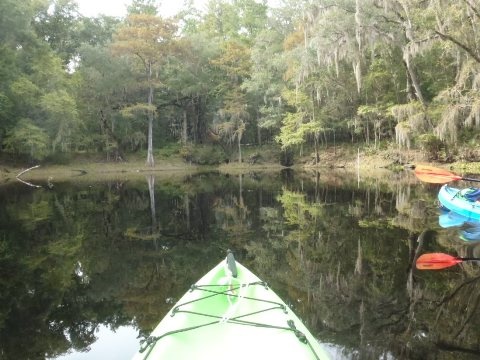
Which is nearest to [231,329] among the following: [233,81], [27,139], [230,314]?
[230,314]

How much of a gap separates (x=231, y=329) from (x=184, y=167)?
31.2 metres

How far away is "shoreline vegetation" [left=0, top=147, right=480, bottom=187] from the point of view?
25.8 m

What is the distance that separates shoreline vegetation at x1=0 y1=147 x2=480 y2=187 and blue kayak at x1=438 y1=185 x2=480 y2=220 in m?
12.3

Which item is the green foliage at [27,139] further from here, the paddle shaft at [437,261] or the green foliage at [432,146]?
the paddle shaft at [437,261]

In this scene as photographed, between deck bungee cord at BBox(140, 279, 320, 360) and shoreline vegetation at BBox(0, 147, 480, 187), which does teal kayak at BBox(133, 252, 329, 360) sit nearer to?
deck bungee cord at BBox(140, 279, 320, 360)

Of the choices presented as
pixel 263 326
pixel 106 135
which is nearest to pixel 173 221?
pixel 263 326

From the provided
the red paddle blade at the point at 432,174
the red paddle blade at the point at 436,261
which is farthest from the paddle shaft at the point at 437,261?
the red paddle blade at the point at 432,174

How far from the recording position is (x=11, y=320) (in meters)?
4.77

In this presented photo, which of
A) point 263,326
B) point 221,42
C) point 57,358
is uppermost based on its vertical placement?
point 221,42

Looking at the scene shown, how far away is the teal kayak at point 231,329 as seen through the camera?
9.30ft

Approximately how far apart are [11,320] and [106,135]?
29.5 metres

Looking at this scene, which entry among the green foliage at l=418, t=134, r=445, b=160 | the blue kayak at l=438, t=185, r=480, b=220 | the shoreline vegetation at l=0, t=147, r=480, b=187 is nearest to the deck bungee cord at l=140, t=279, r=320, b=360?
the blue kayak at l=438, t=185, r=480, b=220

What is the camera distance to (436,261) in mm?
6078

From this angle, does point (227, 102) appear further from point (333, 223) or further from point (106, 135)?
point (333, 223)
